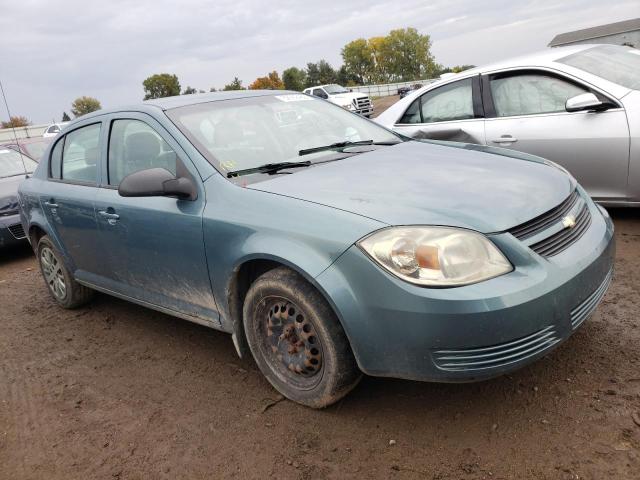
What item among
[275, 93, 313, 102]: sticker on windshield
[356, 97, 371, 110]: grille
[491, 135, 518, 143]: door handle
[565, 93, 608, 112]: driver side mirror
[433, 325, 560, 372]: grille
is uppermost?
[275, 93, 313, 102]: sticker on windshield

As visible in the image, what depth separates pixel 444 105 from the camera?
5.57 meters

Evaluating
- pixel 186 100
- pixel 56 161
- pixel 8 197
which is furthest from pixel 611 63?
pixel 8 197

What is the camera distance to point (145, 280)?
3434 millimetres

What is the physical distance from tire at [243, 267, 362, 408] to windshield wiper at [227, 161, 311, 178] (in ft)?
2.09

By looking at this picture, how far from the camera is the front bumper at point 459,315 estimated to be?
213cm

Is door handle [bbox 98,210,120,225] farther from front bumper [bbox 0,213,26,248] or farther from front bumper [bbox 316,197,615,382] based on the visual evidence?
front bumper [bbox 0,213,26,248]

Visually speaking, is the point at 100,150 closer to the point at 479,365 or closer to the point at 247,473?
the point at 247,473

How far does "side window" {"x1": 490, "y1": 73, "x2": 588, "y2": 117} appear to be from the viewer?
15.6 feet

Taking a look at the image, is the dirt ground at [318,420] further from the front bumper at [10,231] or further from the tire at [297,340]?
the front bumper at [10,231]

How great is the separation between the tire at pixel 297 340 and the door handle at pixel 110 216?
1.22 m

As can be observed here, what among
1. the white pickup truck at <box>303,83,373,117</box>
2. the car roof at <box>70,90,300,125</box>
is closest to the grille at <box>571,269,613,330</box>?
the car roof at <box>70,90,300,125</box>

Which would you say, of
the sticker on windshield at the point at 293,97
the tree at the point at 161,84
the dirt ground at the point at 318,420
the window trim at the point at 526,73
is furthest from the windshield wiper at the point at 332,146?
the tree at the point at 161,84

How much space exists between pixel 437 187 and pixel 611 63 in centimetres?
343

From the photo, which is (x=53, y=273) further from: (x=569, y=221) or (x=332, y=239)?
(x=569, y=221)
